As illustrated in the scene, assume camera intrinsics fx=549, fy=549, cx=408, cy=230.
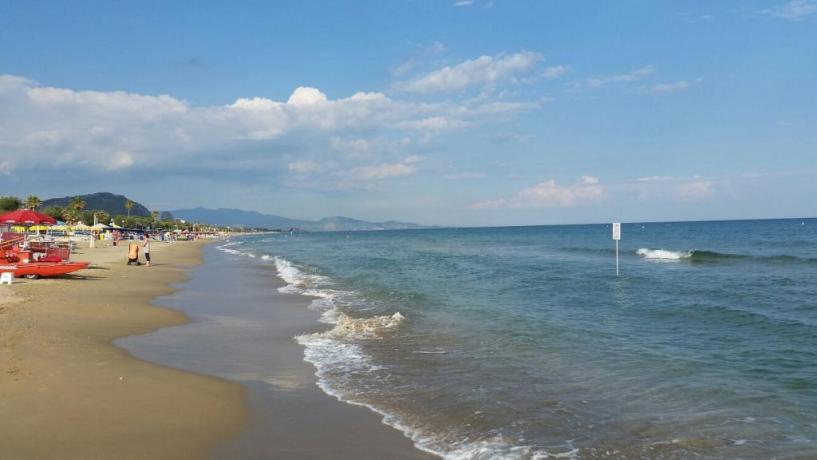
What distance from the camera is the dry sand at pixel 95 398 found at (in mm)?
5633

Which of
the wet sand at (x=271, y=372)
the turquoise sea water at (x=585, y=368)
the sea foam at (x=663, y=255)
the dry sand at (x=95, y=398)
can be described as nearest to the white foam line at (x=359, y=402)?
the turquoise sea water at (x=585, y=368)

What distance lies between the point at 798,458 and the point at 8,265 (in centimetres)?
2451

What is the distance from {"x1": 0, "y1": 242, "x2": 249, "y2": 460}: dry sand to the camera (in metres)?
5.63

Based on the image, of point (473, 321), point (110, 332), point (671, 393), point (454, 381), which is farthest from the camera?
point (473, 321)

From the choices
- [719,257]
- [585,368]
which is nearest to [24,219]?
[585,368]

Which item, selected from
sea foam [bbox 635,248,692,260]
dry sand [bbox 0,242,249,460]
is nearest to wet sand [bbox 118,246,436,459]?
dry sand [bbox 0,242,249,460]

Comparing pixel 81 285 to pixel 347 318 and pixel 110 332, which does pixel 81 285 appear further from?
pixel 347 318

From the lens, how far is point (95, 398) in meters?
7.13

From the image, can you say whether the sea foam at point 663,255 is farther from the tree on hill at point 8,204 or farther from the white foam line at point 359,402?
the tree on hill at point 8,204

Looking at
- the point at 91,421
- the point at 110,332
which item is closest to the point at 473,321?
the point at 110,332

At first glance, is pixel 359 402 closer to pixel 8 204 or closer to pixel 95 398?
pixel 95 398

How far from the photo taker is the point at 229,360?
33.2ft

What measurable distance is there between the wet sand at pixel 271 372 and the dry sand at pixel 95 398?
366 mm

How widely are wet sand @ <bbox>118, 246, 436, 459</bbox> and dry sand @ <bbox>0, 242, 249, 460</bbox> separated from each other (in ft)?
1.20
